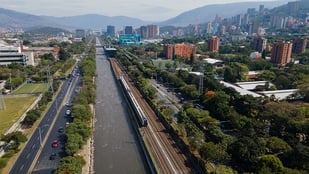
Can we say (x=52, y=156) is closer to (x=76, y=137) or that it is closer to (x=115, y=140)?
(x=76, y=137)

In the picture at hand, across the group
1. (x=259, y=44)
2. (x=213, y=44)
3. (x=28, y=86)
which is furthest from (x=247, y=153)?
(x=259, y=44)

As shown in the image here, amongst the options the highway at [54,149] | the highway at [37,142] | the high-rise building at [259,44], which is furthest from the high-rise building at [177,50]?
the highway at [54,149]

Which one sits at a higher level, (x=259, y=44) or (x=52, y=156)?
(x=259, y=44)

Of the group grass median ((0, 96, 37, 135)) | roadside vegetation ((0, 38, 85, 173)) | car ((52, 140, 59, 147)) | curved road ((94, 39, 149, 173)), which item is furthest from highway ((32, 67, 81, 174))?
grass median ((0, 96, 37, 135))

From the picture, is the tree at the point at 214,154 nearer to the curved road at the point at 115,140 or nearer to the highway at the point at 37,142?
the curved road at the point at 115,140

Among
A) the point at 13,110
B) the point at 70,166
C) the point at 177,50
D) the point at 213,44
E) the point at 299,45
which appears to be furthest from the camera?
the point at 213,44

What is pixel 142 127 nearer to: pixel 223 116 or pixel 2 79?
pixel 223 116

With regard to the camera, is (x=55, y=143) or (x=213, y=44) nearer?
(x=55, y=143)
